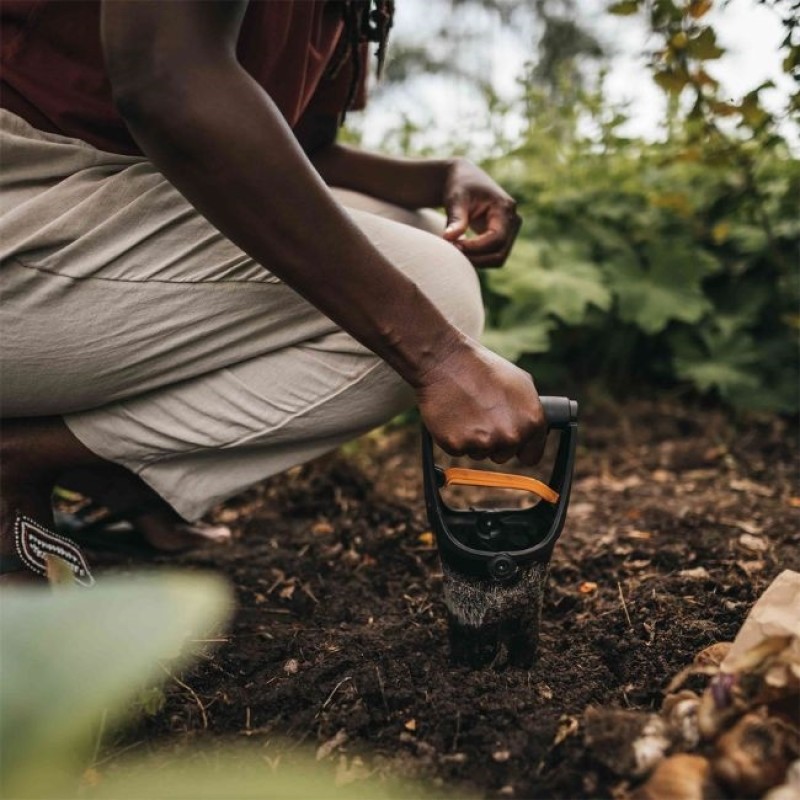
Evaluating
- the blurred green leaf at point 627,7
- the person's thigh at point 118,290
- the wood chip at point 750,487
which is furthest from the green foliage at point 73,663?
the wood chip at point 750,487

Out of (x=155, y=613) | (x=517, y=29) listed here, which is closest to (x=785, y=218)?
(x=155, y=613)

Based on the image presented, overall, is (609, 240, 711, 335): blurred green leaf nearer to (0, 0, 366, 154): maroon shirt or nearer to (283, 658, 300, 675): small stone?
(0, 0, 366, 154): maroon shirt

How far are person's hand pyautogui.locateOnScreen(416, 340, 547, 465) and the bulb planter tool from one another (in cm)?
5

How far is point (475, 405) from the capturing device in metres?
1.23

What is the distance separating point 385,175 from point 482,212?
10.2 inches

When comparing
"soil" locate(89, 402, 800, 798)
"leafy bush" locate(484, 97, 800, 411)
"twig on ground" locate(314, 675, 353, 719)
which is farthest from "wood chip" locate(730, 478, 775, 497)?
"twig on ground" locate(314, 675, 353, 719)

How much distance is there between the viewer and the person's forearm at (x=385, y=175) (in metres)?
2.09

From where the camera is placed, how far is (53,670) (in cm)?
55

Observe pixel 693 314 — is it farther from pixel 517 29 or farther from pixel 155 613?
pixel 517 29

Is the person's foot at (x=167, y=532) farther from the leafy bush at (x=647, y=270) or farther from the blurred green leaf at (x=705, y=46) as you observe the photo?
the blurred green leaf at (x=705, y=46)

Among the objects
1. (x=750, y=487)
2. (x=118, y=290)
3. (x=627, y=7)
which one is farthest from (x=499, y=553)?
(x=750, y=487)

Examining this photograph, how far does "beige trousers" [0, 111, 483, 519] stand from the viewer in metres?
1.49

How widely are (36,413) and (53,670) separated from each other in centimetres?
120

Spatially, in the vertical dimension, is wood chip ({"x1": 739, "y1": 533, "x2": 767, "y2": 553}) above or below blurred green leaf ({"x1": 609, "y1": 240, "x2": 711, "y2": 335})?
below
